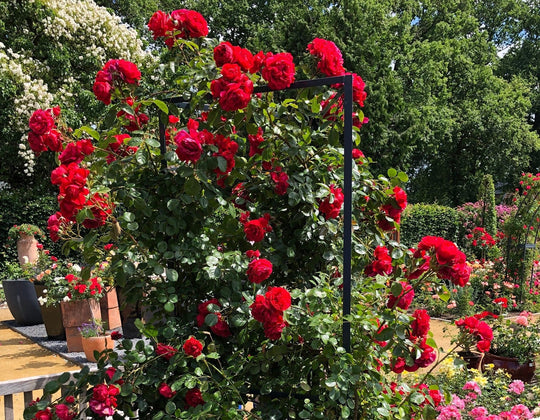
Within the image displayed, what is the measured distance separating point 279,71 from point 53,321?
5826mm

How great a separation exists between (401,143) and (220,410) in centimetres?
1450

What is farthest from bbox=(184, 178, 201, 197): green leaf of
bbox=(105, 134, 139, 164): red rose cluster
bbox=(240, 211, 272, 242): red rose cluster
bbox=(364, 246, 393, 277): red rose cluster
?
bbox=(364, 246, 393, 277): red rose cluster

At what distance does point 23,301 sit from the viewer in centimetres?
718

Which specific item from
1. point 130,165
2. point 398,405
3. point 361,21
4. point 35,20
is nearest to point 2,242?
point 35,20

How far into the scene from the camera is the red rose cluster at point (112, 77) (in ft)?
5.91

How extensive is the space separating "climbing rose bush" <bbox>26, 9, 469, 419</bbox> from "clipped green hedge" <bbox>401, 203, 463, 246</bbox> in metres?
9.54

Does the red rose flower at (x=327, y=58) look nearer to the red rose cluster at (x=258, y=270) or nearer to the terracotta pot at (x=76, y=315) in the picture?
the red rose cluster at (x=258, y=270)

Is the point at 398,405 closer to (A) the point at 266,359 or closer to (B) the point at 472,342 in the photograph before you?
(B) the point at 472,342

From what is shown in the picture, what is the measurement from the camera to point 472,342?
1.97 m

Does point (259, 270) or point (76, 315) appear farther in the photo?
point (76, 315)

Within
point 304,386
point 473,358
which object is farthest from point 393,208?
point 473,358

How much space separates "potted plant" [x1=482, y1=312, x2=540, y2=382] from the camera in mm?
4508

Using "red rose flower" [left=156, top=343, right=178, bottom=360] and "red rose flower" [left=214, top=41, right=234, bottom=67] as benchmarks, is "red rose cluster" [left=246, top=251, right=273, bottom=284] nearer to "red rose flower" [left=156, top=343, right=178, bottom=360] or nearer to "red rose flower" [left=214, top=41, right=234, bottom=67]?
"red rose flower" [left=156, top=343, right=178, bottom=360]

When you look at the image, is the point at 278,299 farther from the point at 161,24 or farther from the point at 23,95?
the point at 23,95
